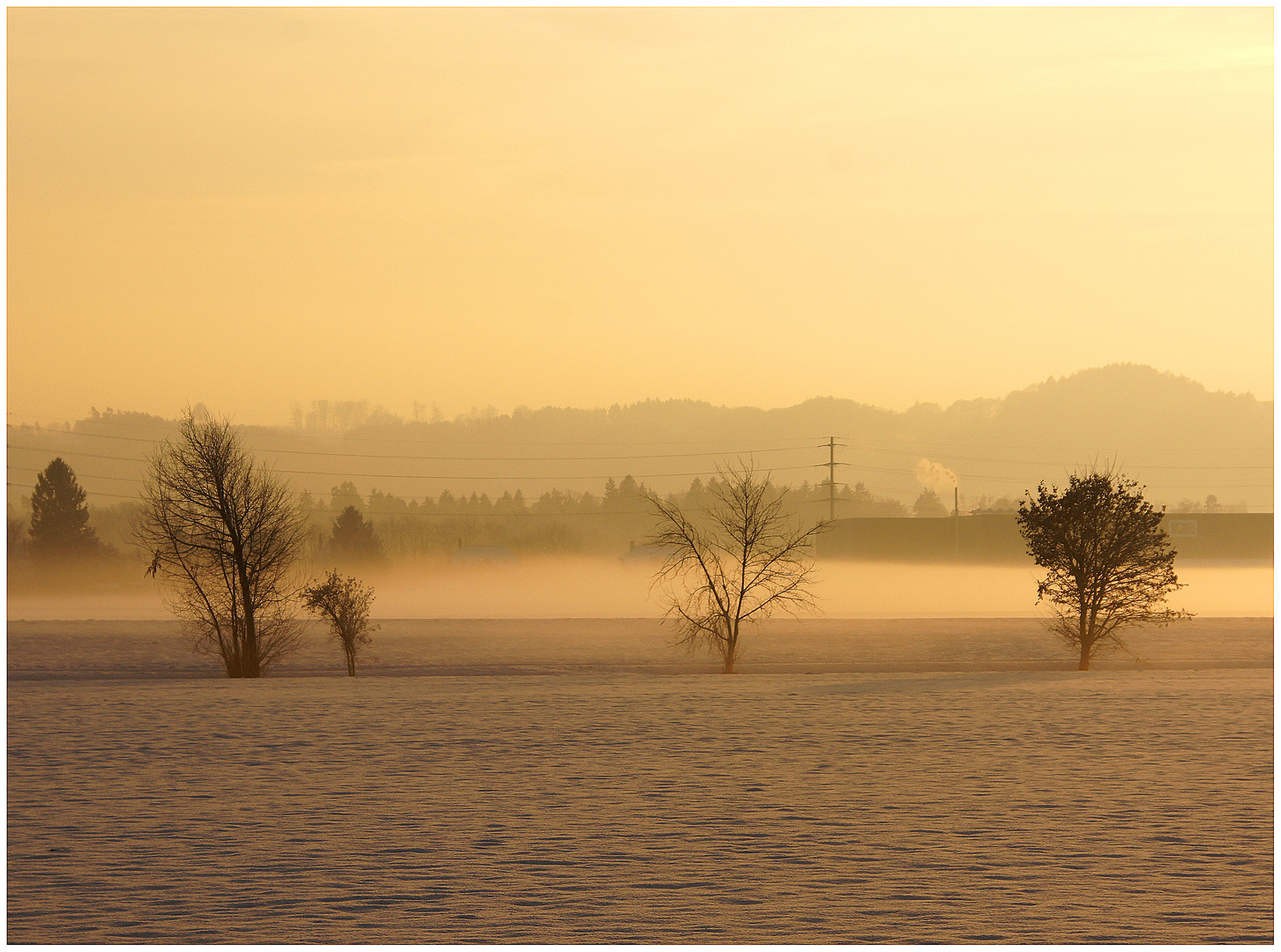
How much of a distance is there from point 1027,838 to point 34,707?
15917mm

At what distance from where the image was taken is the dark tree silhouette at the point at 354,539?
119812 mm

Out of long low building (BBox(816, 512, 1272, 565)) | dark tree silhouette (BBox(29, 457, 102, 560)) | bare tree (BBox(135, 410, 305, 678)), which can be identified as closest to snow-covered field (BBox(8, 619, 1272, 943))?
bare tree (BBox(135, 410, 305, 678))

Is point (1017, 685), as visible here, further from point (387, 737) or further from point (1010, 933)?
point (1010, 933)

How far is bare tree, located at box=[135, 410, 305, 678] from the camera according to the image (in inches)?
1240

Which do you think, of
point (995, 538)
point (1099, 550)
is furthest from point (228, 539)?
point (995, 538)

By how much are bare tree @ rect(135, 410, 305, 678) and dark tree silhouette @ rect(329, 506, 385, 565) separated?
8698cm

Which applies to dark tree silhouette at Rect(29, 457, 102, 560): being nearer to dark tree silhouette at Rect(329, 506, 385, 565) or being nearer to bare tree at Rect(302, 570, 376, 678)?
dark tree silhouette at Rect(329, 506, 385, 565)

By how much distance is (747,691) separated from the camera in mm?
23000

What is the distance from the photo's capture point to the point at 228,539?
3225 cm

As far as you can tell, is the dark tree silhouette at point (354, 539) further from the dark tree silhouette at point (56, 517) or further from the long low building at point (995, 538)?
the long low building at point (995, 538)

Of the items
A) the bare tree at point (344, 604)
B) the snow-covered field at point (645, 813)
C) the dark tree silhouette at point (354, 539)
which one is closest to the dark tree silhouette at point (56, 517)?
the dark tree silhouette at point (354, 539)

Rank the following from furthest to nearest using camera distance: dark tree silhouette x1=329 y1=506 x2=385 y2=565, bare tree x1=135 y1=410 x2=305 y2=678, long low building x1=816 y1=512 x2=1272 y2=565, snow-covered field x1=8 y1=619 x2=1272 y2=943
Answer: dark tree silhouette x1=329 y1=506 x2=385 y2=565 → long low building x1=816 y1=512 x2=1272 y2=565 → bare tree x1=135 y1=410 x2=305 y2=678 → snow-covered field x1=8 y1=619 x2=1272 y2=943

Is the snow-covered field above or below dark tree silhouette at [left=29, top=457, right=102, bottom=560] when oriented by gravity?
below

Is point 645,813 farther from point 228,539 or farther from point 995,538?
point 995,538
